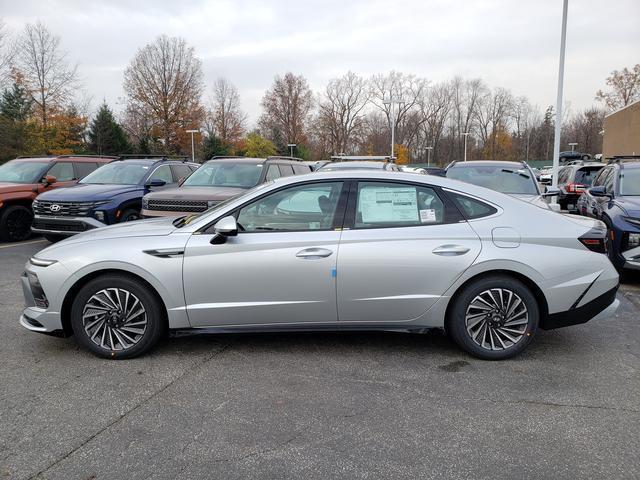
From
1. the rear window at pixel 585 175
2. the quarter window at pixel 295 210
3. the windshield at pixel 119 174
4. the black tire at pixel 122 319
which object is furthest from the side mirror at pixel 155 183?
the rear window at pixel 585 175

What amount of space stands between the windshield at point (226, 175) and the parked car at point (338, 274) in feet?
16.9

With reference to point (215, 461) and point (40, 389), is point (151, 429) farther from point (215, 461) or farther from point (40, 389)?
point (40, 389)

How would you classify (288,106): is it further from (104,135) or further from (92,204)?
(92,204)

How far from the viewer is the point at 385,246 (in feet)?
13.4

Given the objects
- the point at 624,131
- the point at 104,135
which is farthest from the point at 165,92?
the point at 624,131

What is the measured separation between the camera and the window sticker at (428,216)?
424cm

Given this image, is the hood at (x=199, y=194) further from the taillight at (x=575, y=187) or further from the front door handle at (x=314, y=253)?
the taillight at (x=575, y=187)

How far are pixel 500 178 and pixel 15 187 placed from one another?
9793 millimetres

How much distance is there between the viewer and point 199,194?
845 cm

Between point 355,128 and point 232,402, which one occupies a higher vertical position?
point 355,128

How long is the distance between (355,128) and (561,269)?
7494 centimetres

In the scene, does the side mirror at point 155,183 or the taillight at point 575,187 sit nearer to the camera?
the side mirror at point 155,183

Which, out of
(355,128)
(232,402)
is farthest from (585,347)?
(355,128)

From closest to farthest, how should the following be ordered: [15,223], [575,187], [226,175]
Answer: [226,175], [15,223], [575,187]
